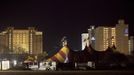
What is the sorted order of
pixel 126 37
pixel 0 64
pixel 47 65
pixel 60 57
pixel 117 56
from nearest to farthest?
pixel 0 64 → pixel 47 65 → pixel 60 57 → pixel 117 56 → pixel 126 37

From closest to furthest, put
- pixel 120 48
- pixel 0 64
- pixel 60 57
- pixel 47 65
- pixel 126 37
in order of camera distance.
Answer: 1. pixel 0 64
2. pixel 47 65
3. pixel 60 57
4. pixel 120 48
5. pixel 126 37

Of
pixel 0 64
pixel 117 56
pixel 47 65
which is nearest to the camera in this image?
pixel 0 64

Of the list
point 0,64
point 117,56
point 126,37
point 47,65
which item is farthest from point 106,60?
point 126,37

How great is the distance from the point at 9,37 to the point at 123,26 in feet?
150

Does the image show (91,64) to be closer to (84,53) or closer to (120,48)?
(84,53)

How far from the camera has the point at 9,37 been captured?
199875 mm

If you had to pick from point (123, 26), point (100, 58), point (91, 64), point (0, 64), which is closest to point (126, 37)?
point (123, 26)

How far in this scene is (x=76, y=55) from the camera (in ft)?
299

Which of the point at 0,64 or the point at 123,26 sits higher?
the point at 123,26

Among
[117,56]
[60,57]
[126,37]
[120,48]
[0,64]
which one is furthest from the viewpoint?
[126,37]

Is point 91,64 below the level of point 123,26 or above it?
below

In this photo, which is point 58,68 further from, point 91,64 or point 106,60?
point 106,60

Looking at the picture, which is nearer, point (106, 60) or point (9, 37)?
point (106, 60)

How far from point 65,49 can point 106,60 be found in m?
9.87
